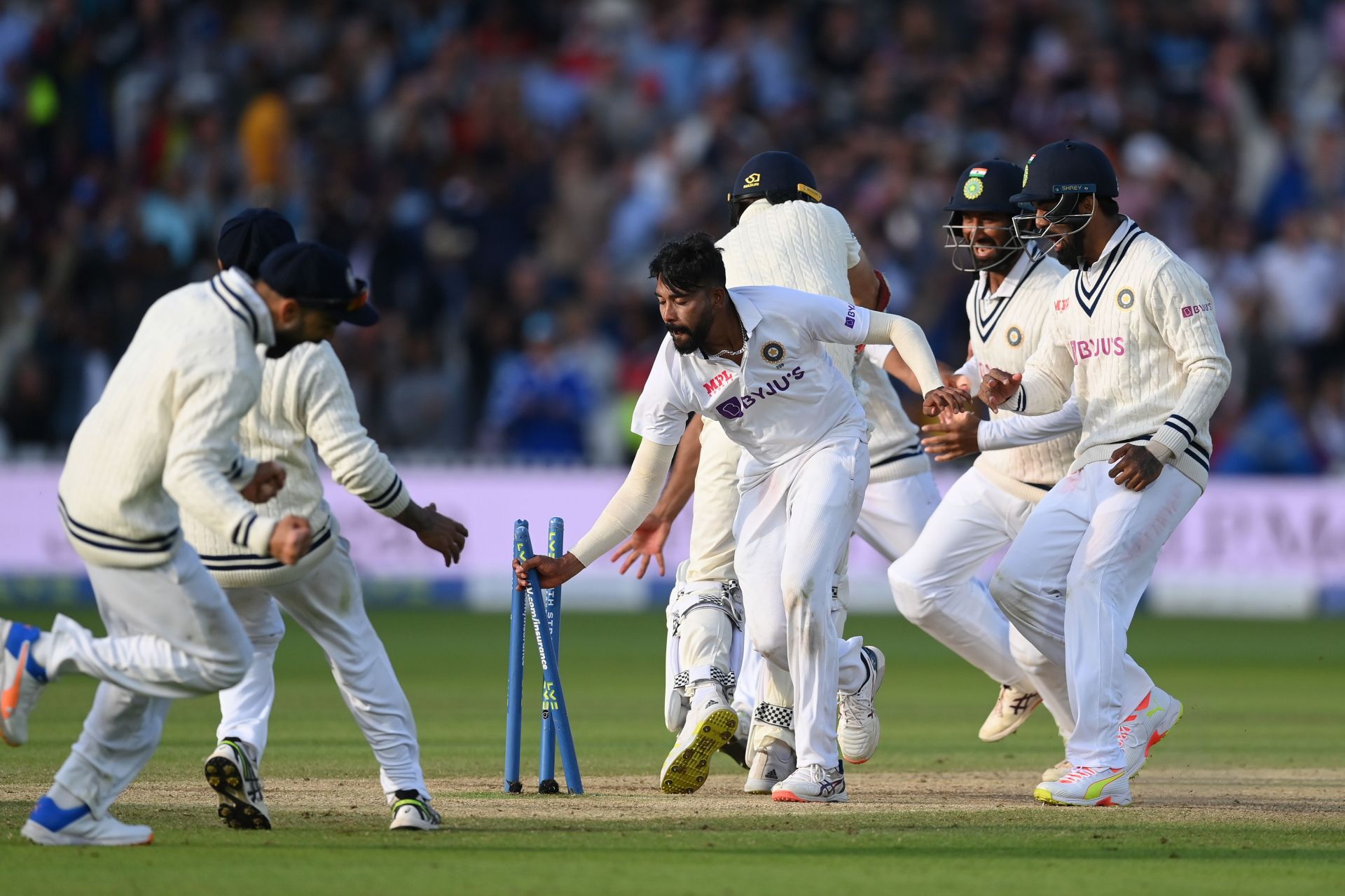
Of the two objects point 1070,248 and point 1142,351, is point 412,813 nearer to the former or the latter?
point 1142,351

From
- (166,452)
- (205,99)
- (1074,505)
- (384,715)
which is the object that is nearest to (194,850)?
(384,715)

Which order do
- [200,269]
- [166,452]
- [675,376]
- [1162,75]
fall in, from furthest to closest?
[1162,75], [200,269], [675,376], [166,452]

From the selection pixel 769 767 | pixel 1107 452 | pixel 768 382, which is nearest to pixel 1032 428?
pixel 1107 452

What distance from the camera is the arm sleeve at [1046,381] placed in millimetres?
7719

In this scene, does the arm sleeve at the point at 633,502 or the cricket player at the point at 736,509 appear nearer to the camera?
the arm sleeve at the point at 633,502

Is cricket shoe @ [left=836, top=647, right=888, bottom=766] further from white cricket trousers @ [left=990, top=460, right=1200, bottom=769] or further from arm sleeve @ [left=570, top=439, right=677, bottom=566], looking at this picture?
arm sleeve @ [left=570, top=439, right=677, bottom=566]

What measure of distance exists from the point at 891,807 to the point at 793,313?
6.02 feet

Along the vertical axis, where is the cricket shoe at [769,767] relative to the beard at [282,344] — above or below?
below

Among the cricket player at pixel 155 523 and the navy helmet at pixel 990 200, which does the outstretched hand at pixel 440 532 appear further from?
the navy helmet at pixel 990 200

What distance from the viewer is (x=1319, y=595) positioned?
1638cm

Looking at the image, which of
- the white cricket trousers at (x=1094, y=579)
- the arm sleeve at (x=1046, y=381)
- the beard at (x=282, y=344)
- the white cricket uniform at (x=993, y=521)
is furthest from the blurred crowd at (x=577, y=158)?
the beard at (x=282, y=344)

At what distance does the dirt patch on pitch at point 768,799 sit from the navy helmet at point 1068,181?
2216mm

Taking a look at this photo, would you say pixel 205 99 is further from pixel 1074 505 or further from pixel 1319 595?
pixel 1074 505

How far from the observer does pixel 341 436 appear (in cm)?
630
